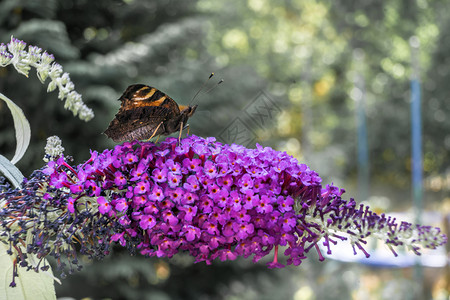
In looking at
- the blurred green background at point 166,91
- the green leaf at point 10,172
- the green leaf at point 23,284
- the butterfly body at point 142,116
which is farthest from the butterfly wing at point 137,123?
the blurred green background at point 166,91

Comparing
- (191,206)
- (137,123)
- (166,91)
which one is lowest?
(191,206)

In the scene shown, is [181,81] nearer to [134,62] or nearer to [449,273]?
[134,62]

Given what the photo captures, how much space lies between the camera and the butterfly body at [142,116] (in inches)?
43.5

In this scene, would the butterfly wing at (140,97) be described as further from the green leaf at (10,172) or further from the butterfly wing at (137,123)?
the green leaf at (10,172)

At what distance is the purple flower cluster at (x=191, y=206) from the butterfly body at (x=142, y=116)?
0.10 metres

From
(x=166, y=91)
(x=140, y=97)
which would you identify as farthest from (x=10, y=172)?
(x=166, y=91)

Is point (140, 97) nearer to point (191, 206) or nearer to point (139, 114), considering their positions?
point (139, 114)

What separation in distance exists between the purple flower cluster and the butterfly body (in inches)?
3.9

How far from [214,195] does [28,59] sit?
51 centimetres

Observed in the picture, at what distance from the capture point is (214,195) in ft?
3.05

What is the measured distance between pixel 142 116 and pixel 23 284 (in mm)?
461

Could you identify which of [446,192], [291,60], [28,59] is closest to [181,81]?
[28,59]

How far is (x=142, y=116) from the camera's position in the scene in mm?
1138

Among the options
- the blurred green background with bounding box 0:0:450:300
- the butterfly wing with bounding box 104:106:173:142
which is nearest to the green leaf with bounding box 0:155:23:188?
the butterfly wing with bounding box 104:106:173:142
